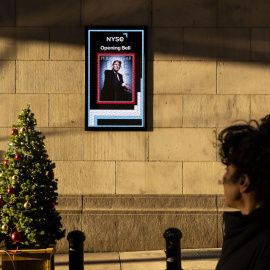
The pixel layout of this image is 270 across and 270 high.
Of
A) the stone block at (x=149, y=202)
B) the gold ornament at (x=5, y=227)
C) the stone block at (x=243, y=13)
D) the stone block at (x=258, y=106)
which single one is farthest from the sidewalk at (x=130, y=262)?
the stone block at (x=243, y=13)

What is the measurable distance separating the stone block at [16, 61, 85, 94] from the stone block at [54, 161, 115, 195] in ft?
3.75

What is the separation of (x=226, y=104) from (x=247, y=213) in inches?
267

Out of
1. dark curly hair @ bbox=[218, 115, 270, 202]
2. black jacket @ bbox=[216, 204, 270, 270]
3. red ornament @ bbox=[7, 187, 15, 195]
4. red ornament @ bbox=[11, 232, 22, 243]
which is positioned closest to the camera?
black jacket @ bbox=[216, 204, 270, 270]

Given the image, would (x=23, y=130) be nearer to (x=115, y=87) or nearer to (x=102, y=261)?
(x=102, y=261)

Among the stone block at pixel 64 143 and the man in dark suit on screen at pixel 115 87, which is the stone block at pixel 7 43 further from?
the man in dark suit on screen at pixel 115 87

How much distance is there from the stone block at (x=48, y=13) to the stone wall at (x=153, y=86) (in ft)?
0.05

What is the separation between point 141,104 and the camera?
28.3 ft

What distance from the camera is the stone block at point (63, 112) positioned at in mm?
8562

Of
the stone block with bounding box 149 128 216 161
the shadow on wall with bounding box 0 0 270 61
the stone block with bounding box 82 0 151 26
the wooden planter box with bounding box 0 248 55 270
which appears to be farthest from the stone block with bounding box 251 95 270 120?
the wooden planter box with bounding box 0 248 55 270

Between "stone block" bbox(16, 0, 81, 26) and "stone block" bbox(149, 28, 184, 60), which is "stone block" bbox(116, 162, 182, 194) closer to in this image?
"stone block" bbox(149, 28, 184, 60)

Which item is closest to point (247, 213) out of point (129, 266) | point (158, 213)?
point (129, 266)

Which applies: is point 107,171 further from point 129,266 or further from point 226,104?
point 226,104

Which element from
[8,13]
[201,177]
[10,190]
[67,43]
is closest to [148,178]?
[201,177]

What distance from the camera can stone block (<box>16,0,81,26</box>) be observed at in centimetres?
854
